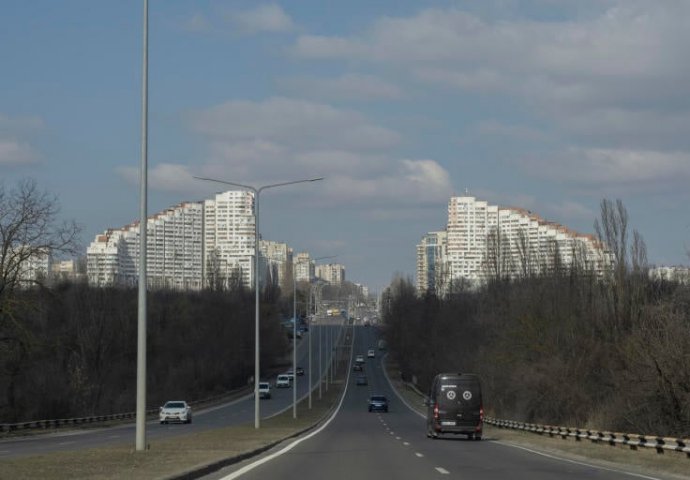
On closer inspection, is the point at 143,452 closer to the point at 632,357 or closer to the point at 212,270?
the point at 632,357

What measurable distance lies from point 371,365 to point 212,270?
30.2m

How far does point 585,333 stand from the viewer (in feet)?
201

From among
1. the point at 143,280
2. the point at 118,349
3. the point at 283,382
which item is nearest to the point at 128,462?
the point at 143,280

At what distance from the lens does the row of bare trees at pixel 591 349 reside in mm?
36906

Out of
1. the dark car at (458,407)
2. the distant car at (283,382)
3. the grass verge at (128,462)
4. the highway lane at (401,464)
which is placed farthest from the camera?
the distant car at (283,382)

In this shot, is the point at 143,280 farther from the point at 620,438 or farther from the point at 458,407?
the point at 458,407

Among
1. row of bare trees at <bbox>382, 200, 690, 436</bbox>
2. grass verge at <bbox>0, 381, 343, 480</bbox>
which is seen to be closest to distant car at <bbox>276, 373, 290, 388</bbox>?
row of bare trees at <bbox>382, 200, 690, 436</bbox>

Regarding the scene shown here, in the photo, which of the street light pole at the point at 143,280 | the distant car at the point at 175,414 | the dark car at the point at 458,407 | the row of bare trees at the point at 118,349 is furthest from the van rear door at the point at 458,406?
the distant car at the point at 175,414

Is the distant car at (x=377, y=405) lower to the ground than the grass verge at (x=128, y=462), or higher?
lower

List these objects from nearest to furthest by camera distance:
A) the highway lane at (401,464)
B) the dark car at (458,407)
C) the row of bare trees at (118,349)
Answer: the highway lane at (401,464)
the dark car at (458,407)
the row of bare trees at (118,349)

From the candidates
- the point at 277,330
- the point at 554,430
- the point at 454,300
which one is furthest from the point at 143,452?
the point at 277,330

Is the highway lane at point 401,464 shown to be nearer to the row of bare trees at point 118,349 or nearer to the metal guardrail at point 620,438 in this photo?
the metal guardrail at point 620,438

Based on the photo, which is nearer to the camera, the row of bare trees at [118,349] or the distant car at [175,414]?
the row of bare trees at [118,349]

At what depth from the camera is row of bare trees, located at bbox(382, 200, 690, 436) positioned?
3691 cm
